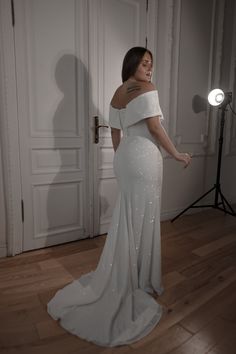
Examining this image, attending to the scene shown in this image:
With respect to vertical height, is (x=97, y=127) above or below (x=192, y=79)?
below

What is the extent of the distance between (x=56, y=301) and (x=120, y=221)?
0.62 m

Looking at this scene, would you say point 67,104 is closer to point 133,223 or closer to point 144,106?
point 144,106

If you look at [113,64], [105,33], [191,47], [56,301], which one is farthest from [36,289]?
[191,47]

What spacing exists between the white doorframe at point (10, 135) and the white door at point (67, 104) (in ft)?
0.16

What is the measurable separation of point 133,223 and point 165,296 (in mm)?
540

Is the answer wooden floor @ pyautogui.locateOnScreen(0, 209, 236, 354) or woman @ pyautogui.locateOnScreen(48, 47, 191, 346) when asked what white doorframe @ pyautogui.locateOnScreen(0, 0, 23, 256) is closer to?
wooden floor @ pyautogui.locateOnScreen(0, 209, 236, 354)

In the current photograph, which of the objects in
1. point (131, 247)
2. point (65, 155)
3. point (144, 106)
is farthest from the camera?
point (65, 155)

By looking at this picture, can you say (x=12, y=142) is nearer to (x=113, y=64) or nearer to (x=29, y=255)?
(x=29, y=255)

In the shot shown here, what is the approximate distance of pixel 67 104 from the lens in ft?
7.52

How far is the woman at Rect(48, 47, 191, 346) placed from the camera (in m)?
1.44

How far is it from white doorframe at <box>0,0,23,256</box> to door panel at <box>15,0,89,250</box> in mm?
53

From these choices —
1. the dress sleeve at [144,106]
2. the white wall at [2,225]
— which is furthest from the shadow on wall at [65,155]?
the dress sleeve at [144,106]

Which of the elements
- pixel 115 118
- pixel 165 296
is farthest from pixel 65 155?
pixel 165 296

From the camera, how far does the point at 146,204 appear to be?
1548 millimetres
